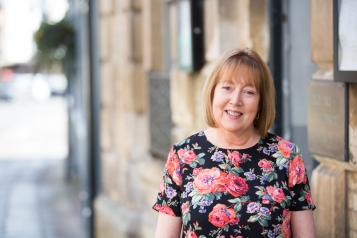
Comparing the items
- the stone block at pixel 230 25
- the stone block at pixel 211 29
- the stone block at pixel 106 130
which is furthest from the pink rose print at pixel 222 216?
the stone block at pixel 106 130

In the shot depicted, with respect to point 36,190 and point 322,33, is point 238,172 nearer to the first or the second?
point 322,33

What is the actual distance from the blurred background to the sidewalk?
0.02m

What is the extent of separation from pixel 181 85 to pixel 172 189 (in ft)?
9.79

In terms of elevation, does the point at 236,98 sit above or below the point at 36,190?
above

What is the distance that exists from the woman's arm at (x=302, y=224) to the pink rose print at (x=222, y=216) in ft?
0.76

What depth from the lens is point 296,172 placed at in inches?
106

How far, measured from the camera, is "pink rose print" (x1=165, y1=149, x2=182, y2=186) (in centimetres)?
280

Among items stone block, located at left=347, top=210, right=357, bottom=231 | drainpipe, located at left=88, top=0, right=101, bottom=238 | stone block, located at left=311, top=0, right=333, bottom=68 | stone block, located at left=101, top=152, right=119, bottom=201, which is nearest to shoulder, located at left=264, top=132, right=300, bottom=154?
stone block, located at left=347, top=210, right=357, bottom=231

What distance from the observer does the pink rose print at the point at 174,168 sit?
280 centimetres

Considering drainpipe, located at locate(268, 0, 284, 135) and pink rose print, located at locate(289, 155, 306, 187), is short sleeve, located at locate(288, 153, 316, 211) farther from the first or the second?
drainpipe, located at locate(268, 0, 284, 135)

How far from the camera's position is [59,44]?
46.1ft

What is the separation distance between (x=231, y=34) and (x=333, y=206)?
1766mm

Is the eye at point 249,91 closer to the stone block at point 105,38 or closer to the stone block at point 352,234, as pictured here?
the stone block at point 352,234

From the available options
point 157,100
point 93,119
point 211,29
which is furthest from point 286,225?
point 93,119
